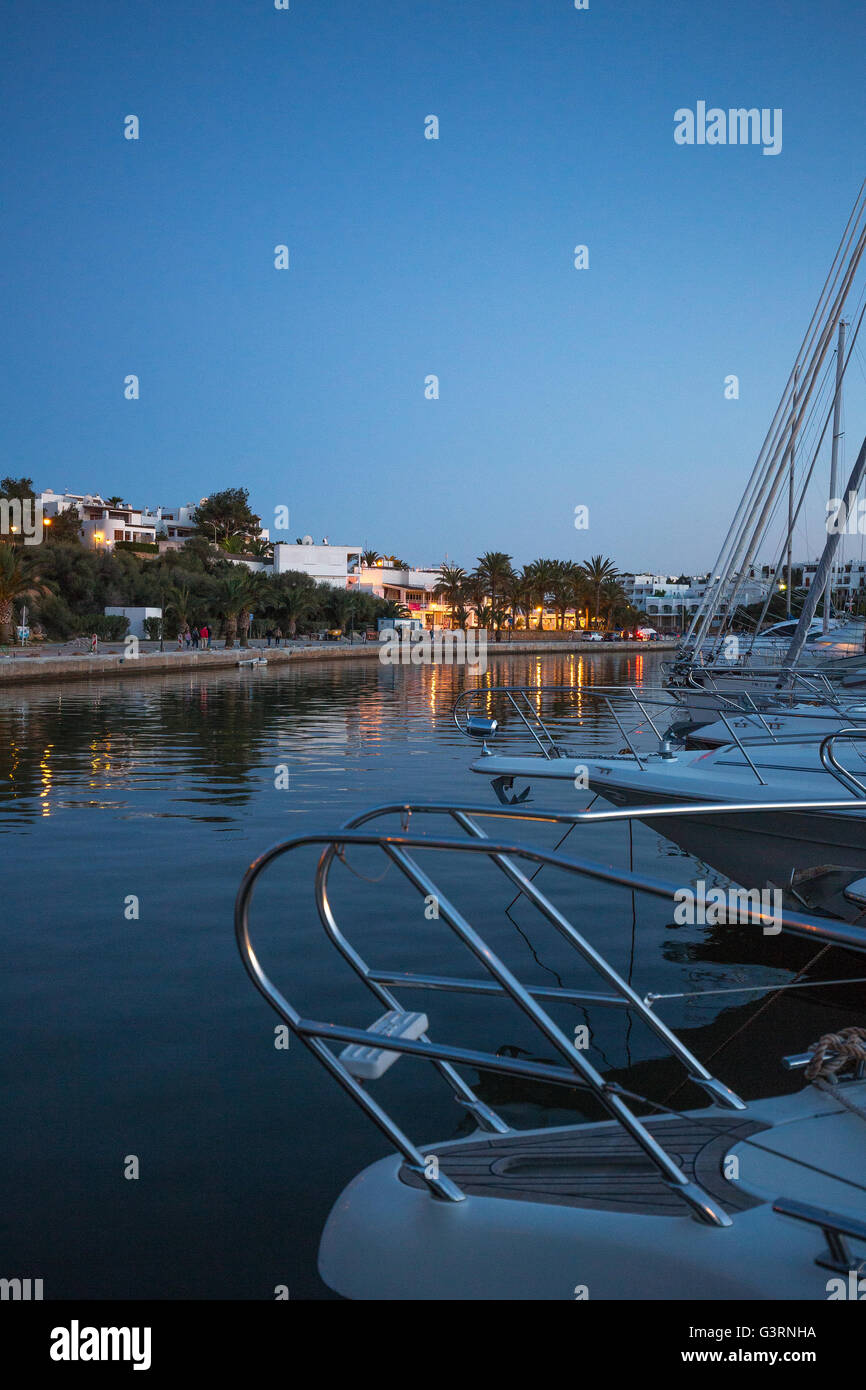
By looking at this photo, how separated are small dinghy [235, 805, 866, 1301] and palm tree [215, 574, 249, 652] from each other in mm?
63771

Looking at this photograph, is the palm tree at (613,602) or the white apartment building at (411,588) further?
the palm tree at (613,602)

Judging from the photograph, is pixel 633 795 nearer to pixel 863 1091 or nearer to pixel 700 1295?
pixel 863 1091

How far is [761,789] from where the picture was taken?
8164mm

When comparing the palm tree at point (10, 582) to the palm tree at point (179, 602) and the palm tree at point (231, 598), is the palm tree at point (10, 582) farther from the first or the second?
the palm tree at point (231, 598)

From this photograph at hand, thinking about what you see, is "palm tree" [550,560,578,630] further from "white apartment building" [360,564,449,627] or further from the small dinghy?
the small dinghy

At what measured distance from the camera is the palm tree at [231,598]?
6688cm

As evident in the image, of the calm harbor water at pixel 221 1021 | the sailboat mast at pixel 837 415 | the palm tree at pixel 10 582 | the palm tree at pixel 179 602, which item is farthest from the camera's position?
the palm tree at pixel 179 602

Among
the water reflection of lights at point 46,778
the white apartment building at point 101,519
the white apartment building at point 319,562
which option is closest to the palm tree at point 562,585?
the white apartment building at point 319,562

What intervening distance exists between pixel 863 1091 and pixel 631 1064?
200 centimetres

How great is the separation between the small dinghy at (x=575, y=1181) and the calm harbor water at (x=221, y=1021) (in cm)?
54

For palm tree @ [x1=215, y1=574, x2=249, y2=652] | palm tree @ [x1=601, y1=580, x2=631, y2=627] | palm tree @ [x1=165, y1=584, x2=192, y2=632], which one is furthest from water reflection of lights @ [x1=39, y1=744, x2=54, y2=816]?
palm tree @ [x1=601, y1=580, x2=631, y2=627]

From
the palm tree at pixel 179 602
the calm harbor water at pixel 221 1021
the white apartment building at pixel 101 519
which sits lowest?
the calm harbor water at pixel 221 1021

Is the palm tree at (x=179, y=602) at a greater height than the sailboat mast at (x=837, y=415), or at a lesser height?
lesser
